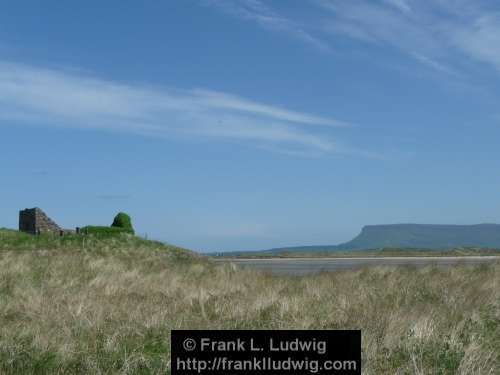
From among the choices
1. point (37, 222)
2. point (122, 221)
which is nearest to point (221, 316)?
point (37, 222)

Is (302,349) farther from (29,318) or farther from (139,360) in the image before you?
(29,318)

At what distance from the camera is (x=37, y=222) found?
31.1m

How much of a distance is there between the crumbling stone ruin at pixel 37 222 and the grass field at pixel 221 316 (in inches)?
697

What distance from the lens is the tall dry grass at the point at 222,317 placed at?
5531 mm

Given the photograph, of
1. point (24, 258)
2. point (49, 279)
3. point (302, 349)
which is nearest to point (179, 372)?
point (302, 349)

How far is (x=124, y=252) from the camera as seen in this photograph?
2245 centimetres

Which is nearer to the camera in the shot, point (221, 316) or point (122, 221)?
point (221, 316)

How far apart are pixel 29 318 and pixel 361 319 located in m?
4.26

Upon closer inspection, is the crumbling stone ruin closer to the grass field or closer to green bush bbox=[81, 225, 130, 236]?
green bush bbox=[81, 225, 130, 236]

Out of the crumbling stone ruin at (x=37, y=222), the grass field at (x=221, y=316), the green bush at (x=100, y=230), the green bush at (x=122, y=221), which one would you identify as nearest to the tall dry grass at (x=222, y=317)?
the grass field at (x=221, y=316)

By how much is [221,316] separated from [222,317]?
0.10 metres

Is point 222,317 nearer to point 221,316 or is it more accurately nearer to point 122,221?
point 221,316

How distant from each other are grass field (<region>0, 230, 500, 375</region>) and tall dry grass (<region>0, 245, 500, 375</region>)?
0.02m

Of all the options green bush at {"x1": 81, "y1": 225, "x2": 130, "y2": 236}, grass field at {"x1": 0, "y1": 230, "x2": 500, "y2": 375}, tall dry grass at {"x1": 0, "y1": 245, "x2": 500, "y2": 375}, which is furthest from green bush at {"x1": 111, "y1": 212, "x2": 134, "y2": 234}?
tall dry grass at {"x1": 0, "y1": 245, "x2": 500, "y2": 375}
